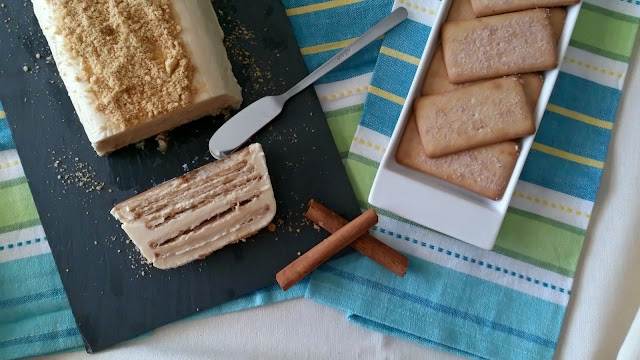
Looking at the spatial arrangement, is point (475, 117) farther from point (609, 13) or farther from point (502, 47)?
point (609, 13)

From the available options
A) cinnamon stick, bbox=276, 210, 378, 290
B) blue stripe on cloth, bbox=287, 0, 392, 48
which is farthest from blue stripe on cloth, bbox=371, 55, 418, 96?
cinnamon stick, bbox=276, 210, 378, 290

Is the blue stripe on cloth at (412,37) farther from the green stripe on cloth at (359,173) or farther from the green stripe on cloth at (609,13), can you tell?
the green stripe on cloth at (609,13)

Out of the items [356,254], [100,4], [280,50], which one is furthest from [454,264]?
[100,4]

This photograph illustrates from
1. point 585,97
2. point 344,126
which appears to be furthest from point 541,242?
point 344,126

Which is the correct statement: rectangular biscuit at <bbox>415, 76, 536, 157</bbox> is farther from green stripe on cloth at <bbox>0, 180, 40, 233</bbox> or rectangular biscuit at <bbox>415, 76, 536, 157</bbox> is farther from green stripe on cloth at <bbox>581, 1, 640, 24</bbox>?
green stripe on cloth at <bbox>0, 180, 40, 233</bbox>

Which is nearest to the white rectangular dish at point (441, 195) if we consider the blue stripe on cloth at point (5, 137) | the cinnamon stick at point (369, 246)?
the cinnamon stick at point (369, 246)

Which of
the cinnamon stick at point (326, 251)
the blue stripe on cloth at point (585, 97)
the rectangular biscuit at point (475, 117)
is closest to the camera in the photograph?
the rectangular biscuit at point (475, 117)
